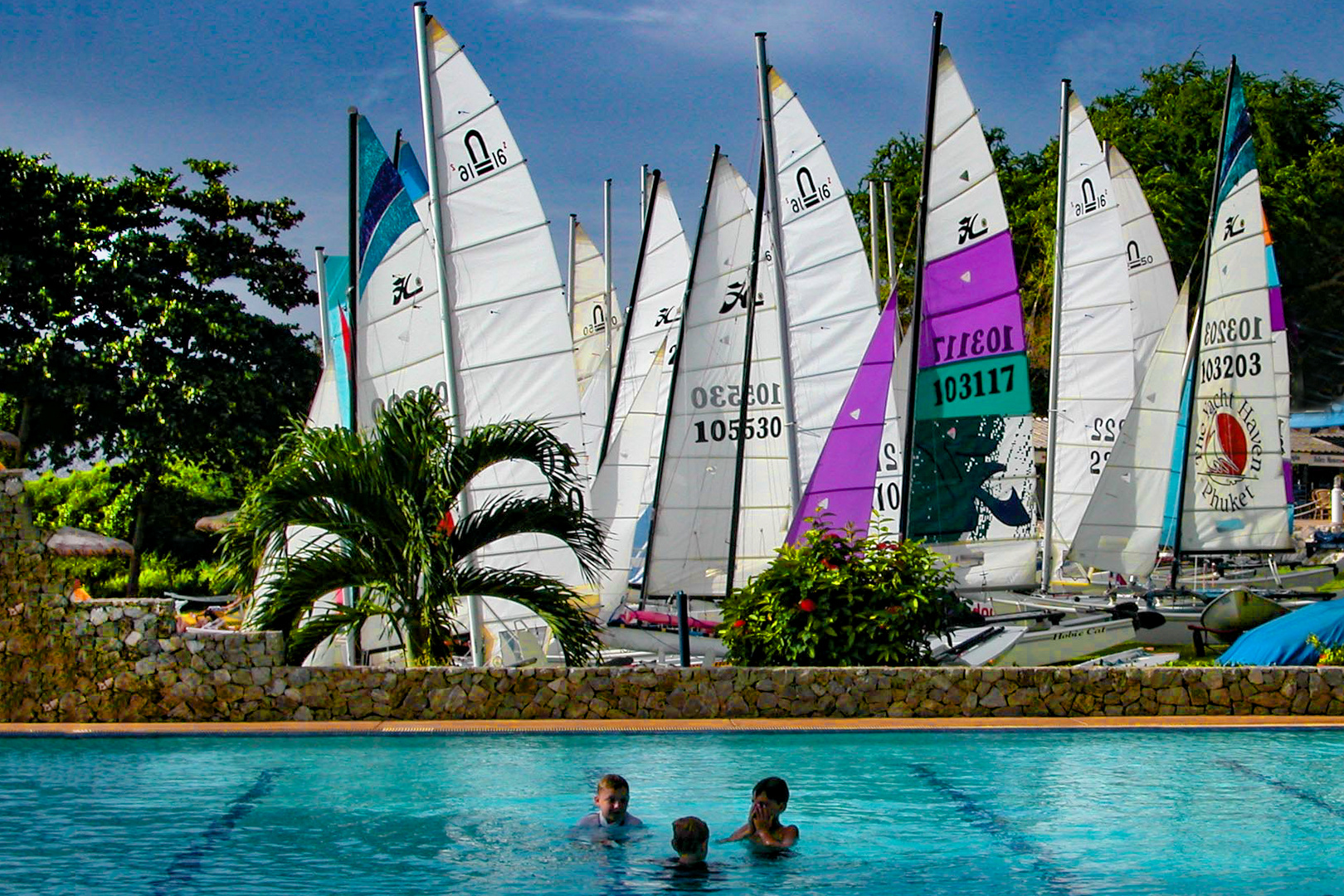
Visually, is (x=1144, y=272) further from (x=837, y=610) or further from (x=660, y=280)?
(x=837, y=610)

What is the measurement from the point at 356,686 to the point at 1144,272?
28.6 m

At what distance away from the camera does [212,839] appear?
11.4m

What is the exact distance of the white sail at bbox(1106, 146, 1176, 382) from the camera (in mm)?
38969

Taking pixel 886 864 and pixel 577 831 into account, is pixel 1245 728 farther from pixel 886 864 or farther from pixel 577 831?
pixel 577 831

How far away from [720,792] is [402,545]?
18.5 feet

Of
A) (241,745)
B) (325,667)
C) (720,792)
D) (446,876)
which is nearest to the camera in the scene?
(446,876)

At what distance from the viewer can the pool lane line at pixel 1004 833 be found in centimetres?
1020

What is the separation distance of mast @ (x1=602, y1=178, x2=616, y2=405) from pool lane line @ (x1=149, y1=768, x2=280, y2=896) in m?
21.6

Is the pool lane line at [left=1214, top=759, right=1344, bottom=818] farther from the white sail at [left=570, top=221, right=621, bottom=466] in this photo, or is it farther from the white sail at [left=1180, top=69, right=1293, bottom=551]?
the white sail at [left=570, top=221, right=621, bottom=466]

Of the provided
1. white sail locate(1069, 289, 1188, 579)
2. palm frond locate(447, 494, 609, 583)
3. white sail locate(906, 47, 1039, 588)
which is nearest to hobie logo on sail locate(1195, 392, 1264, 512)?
white sail locate(1069, 289, 1188, 579)

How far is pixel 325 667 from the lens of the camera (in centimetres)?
1600

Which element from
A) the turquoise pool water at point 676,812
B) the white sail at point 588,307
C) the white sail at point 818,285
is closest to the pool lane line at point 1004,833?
the turquoise pool water at point 676,812

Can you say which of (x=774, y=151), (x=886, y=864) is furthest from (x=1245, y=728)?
(x=774, y=151)

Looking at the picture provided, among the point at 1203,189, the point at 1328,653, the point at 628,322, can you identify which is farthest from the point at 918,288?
the point at 1203,189
